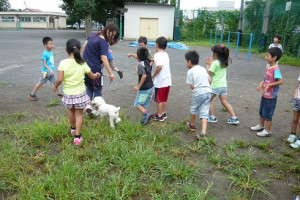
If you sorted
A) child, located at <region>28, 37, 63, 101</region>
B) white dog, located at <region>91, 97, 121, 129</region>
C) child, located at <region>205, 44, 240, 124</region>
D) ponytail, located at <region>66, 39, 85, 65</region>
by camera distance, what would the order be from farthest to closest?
child, located at <region>28, 37, 63, 101</region> < child, located at <region>205, 44, 240, 124</region> < white dog, located at <region>91, 97, 121, 129</region> < ponytail, located at <region>66, 39, 85, 65</region>

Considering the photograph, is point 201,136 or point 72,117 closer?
point 72,117

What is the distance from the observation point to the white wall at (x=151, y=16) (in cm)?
2398

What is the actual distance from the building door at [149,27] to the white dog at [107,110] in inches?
840

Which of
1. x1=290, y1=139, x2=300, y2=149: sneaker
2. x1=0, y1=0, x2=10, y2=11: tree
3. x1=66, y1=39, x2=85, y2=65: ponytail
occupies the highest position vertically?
x1=0, y1=0, x2=10, y2=11: tree

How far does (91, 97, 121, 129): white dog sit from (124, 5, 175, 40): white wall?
21220 mm

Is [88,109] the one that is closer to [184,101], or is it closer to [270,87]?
[184,101]

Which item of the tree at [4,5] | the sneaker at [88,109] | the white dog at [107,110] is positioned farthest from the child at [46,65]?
the tree at [4,5]

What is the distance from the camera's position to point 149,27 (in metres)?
24.4

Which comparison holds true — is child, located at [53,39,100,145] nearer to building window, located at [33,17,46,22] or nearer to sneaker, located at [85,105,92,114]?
sneaker, located at [85,105,92,114]

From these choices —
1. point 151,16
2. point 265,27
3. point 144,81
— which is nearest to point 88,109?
point 144,81

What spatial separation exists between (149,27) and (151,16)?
3.40ft

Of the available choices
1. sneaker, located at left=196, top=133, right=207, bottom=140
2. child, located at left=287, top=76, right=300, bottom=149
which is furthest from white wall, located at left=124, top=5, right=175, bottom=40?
sneaker, located at left=196, top=133, right=207, bottom=140

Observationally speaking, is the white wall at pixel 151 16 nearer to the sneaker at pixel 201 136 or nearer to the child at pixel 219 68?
the child at pixel 219 68

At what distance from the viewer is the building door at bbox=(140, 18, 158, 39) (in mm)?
24375
